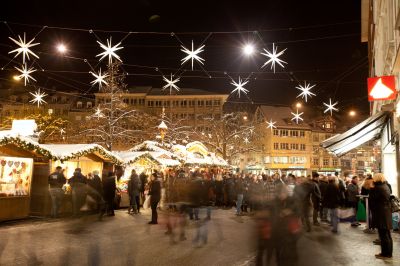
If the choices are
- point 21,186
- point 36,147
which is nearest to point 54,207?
point 21,186

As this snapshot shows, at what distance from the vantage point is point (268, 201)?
7078 mm

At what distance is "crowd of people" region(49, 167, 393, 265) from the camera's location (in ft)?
23.0

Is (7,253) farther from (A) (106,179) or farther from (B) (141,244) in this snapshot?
(A) (106,179)

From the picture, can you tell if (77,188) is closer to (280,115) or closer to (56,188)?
(56,188)

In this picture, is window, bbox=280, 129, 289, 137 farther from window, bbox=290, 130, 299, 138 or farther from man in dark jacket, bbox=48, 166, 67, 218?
man in dark jacket, bbox=48, 166, 67, 218

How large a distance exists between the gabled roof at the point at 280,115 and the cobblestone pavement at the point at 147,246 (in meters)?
61.2

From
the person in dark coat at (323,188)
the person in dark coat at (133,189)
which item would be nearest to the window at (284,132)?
the person in dark coat at (323,188)

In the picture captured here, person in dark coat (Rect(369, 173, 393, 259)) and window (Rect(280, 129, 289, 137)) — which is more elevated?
window (Rect(280, 129, 289, 137))

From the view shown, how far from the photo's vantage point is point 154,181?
44.6ft

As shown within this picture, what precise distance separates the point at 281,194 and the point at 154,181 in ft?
23.0

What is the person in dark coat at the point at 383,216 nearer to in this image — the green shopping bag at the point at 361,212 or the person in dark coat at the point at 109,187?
the green shopping bag at the point at 361,212

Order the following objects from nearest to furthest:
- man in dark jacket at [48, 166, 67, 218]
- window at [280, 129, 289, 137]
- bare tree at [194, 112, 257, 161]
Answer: man in dark jacket at [48, 166, 67, 218], bare tree at [194, 112, 257, 161], window at [280, 129, 289, 137]

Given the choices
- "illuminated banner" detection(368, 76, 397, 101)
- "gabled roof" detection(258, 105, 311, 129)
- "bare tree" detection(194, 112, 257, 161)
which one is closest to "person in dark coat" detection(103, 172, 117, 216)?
"illuminated banner" detection(368, 76, 397, 101)

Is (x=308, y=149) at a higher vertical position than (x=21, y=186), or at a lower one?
higher
